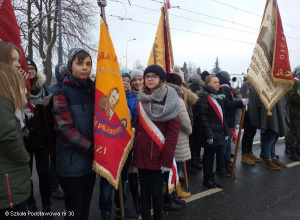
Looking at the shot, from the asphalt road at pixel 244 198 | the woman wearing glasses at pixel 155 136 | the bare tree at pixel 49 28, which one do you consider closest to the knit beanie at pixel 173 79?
the woman wearing glasses at pixel 155 136

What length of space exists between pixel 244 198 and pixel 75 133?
2.81 metres

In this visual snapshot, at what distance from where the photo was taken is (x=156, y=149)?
256 centimetres

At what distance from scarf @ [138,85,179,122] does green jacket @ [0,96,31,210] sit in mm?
1273

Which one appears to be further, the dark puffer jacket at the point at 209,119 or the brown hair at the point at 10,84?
the dark puffer jacket at the point at 209,119

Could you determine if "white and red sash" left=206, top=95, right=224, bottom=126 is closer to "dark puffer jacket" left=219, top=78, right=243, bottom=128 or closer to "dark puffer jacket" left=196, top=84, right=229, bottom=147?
"dark puffer jacket" left=196, top=84, right=229, bottom=147

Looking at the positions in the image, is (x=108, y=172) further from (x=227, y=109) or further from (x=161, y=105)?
(x=227, y=109)

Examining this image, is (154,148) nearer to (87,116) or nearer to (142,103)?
(142,103)

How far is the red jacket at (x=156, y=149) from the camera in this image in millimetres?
2510

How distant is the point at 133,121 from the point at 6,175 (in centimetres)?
166

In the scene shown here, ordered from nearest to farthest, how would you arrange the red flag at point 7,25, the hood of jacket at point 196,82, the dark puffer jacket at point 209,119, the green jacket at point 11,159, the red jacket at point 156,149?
1. the green jacket at point 11,159
2. the red flag at point 7,25
3. the red jacket at point 156,149
4. the dark puffer jacket at point 209,119
5. the hood of jacket at point 196,82

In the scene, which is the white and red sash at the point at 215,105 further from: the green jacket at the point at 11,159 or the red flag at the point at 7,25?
the green jacket at the point at 11,159

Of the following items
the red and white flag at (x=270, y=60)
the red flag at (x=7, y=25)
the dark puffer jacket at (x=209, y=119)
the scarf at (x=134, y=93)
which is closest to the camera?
the red flag at (x=7, y=25)

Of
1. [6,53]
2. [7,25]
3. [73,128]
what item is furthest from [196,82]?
[6,53]

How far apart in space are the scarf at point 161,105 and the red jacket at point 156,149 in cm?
9
